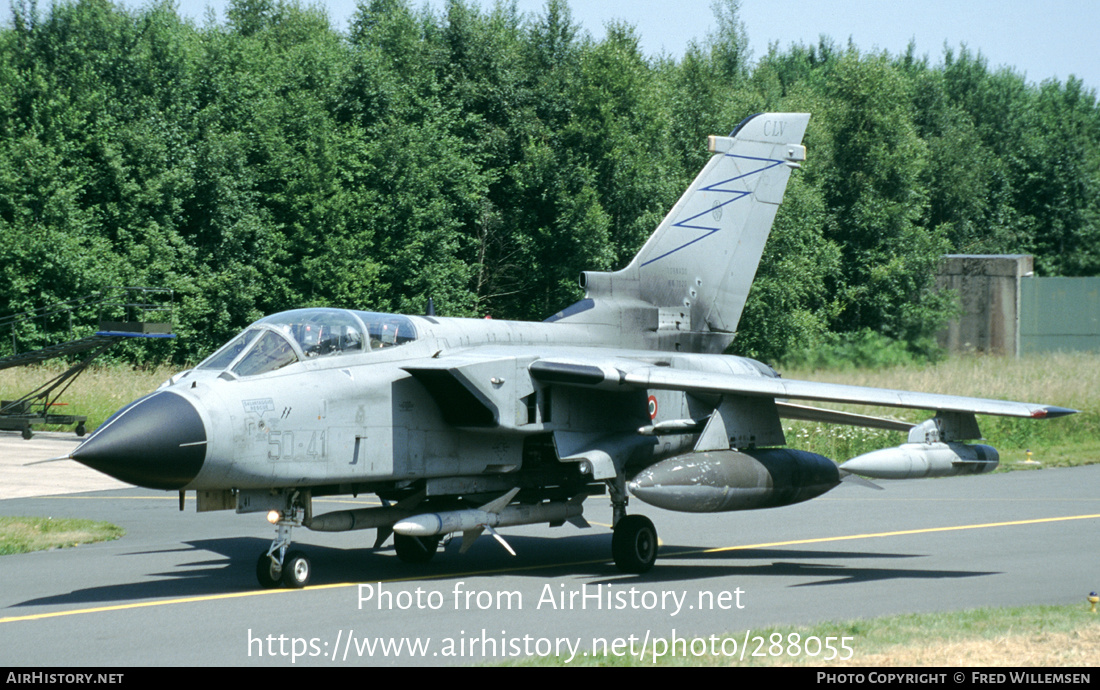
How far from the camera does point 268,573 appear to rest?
1130cm

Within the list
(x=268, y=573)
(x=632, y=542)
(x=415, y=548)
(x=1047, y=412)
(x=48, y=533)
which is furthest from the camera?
(x=48, y=533)

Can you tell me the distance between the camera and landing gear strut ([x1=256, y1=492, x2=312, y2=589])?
37.2 ft

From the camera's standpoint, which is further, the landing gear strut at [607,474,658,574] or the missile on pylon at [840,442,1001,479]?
the landing gear strut at [607,474,658,574]

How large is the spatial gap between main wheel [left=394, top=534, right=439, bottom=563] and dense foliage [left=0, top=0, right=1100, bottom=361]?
29001 millimetres

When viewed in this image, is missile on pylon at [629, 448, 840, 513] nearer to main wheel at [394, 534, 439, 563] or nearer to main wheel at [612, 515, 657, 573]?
main wheel at [612, 515, 657, 573]

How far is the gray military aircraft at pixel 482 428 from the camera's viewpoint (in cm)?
1066

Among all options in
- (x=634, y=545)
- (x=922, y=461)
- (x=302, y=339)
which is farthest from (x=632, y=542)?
(x=302, y=339)

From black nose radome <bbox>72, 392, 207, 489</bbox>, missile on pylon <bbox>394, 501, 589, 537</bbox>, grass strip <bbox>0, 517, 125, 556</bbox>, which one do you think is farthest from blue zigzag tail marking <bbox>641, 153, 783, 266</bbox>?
grass strip <bbox>0, 517, 125, 556</bbox>

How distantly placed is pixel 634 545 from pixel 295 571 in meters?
3.79

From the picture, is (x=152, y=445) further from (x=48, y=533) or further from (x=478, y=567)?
(x=48, y=533)

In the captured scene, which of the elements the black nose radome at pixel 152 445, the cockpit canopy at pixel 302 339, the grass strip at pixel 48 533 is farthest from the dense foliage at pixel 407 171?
the black nose radome at pixel 152 445

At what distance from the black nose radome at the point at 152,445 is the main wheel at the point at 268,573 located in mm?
1448
